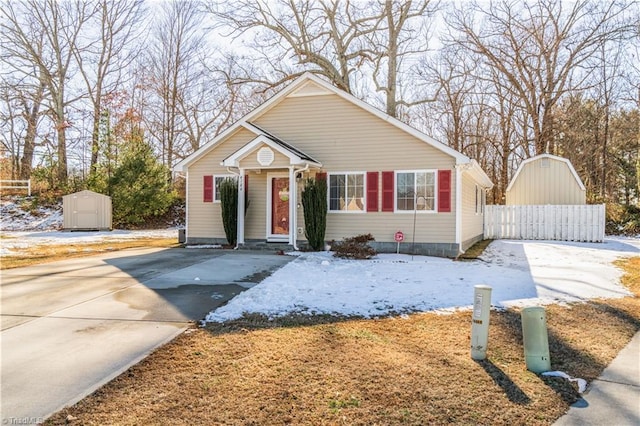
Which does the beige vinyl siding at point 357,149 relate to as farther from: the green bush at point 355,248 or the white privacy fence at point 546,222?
the white privacy fence at point 546,222

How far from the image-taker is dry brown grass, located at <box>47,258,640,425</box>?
3178 mm

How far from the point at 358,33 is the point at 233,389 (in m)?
23.6

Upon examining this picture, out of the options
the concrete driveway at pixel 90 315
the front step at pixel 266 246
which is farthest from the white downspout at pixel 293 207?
the concrete driveway at pixel 90 315

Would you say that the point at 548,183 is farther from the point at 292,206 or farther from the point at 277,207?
the point at 277,207

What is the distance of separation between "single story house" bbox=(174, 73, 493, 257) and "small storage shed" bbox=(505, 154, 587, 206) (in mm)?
5836

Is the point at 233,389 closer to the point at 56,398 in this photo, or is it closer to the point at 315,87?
the point at 56,398

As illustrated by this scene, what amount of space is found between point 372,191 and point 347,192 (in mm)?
809

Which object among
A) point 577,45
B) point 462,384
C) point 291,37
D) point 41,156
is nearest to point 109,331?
point 462,384

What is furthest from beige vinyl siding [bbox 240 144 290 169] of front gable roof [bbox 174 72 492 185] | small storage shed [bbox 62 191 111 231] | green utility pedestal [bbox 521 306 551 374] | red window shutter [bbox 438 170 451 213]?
small storage shed [bbox 62 191 111 231]

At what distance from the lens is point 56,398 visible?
10.9 feet

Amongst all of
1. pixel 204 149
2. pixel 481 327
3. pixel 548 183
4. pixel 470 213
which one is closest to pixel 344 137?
pixel 204 149

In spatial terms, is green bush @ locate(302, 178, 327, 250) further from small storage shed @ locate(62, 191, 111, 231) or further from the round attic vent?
small storage shed @ locate(62, 191, 111, 231)

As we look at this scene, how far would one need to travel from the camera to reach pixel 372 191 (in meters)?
12.8

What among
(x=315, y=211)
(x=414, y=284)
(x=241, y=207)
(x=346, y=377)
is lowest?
(x=346, y=377)
